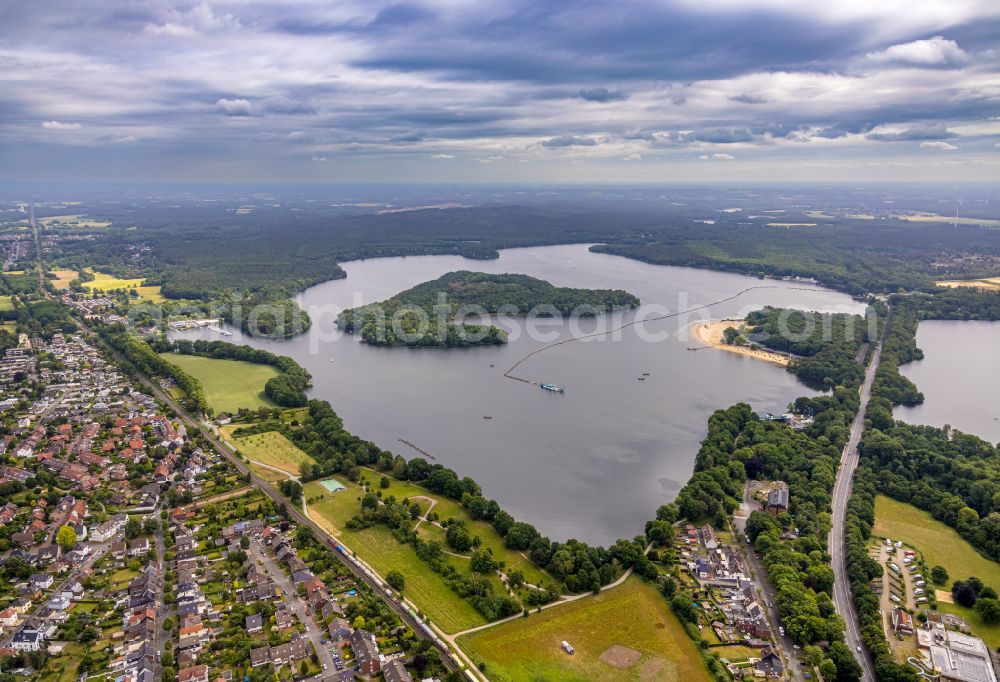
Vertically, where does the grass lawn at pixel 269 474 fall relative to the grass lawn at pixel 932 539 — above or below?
above

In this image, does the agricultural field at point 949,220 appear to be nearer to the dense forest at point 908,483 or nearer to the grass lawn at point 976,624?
the dense forest at point 908,483

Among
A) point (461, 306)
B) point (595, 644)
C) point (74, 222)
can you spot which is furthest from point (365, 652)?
point (74, 222)

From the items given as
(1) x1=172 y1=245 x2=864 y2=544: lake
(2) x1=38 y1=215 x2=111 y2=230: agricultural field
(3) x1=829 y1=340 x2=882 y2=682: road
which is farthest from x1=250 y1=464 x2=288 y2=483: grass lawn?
(2) x1=38 y1=215 x2=111 y2=230: agricultural field

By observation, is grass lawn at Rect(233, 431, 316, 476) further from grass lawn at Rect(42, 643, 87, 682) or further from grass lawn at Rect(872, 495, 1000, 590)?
grass lawn at Rect(872, 495, 1000, 590)

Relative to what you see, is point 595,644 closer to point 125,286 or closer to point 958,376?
point 958,376

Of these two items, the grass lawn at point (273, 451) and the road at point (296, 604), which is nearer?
the road at point (296, 604)

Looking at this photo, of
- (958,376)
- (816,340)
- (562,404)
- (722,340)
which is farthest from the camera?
(722,340)

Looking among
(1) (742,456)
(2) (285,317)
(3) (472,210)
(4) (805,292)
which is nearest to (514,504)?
(1) (742,456)

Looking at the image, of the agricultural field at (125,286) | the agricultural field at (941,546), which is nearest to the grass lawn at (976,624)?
the agricultural field at (941,546)
